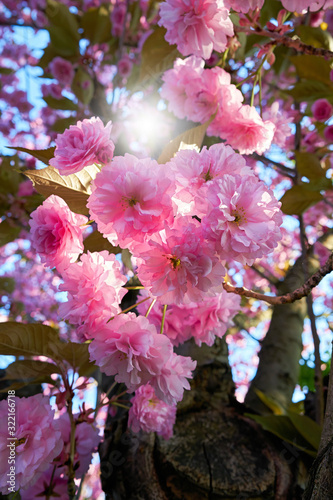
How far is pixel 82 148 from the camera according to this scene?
570mm

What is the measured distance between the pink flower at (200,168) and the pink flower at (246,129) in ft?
0.98

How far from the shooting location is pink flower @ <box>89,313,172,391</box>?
56 cm

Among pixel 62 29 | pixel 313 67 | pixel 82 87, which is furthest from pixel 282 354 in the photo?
pixel 62 29

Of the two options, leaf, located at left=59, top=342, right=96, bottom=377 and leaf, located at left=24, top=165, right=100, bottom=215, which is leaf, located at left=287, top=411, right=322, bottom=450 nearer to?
leaf, located at left=59, top=342, right=96, bottom=377

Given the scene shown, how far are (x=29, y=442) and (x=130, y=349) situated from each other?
337mm

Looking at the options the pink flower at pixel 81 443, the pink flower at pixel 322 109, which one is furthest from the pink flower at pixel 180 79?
the pink flower at pixel 322 109

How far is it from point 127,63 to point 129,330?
2.77m

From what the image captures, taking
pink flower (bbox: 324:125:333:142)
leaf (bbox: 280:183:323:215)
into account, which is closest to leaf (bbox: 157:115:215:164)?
leaf (bbox: 280:183:323:215)

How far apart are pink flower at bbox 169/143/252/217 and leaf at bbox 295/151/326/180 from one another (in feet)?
2.86

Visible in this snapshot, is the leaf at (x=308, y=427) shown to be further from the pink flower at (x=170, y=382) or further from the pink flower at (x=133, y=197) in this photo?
the pink flower at (x=133, y=197)

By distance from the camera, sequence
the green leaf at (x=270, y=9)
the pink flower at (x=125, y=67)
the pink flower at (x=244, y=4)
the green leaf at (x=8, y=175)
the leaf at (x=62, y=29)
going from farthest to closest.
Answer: the pink flower at (x=125, y=67) → the leaf at (x=62, y=29) → the green leaf at (x=8, y=175) → the green leaf at (x=270, y=9) → the pink flower at (x=244, y=4)

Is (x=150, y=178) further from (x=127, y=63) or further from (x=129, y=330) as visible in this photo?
(x=127, y=63)

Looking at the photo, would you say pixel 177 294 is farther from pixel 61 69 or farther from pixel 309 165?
pixel 61 69

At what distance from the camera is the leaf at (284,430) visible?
39.1 inches
